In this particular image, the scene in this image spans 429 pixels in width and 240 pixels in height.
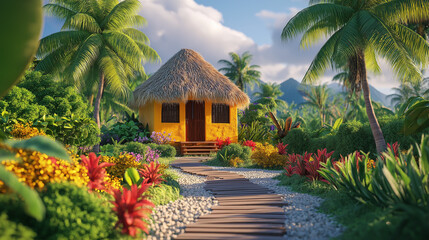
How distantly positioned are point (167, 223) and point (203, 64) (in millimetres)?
12939

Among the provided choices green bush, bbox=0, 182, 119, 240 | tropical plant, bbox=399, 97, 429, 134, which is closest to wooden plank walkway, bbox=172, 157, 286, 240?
green bush, bbox=0, 182, 119, 240

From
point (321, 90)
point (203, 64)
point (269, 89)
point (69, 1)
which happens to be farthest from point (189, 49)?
point (321, 90)

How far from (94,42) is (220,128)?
6.97 metres

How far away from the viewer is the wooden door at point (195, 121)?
49.0 ft

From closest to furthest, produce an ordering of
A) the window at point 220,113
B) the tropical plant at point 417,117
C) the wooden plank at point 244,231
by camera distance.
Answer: the wooden plank at point 244,231 < the tropical plant at point 417,117 < the window at point 220,113

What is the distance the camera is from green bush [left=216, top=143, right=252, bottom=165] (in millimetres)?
10231

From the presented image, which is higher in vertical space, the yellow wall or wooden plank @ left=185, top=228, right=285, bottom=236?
the yellow wall

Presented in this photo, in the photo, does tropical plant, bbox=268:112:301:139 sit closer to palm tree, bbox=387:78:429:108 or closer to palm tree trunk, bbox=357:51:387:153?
palm tree trunk, bbox=357:51:387:153

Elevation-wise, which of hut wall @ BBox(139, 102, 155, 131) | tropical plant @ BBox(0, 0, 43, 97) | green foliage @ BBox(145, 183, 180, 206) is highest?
hut wall @ BBox(139, 102, 155, 131)

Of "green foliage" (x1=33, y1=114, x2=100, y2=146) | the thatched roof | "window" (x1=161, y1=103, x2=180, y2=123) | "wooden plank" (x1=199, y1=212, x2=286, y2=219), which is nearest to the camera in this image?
"wooden plank" (x1=199, y1=212, x2=286, y2=219)

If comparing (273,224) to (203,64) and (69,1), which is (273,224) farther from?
(69,1)

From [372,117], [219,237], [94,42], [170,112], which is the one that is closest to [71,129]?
[219,237]

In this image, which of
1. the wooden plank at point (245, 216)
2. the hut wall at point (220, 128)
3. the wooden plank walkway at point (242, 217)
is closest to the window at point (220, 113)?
Result: the hut wall at point (220, 128)

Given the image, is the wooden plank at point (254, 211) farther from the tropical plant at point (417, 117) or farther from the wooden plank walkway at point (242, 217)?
the tropical plant at point (417, 117)
